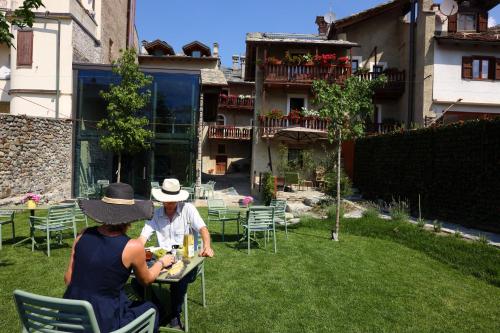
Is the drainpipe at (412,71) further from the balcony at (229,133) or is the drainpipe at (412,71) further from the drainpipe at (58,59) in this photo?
the drainpipe at (58,59)

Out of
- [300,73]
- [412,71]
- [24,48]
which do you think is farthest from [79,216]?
[412,71]

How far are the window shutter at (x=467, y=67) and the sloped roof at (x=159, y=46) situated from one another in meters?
19.4

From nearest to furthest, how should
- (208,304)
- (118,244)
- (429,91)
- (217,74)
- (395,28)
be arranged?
(118,244)
(208,304)
(217,74)
(429,91)
(395,28)

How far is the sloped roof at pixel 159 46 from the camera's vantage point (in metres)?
28.3

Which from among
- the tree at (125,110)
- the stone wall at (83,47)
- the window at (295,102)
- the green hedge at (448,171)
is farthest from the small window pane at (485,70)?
the stone wall at (83,47)

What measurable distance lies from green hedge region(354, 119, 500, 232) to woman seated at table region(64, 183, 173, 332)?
8.43m

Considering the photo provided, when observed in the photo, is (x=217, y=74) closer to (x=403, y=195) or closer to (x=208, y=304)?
(x=403, y=195)

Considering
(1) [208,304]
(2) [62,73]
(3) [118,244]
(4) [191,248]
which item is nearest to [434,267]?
(1) [208,304]

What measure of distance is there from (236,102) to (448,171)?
24257 mm

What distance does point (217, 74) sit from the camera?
1873 cm

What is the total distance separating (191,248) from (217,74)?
15.8 m

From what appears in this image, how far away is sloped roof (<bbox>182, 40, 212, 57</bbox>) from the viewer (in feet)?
92.8

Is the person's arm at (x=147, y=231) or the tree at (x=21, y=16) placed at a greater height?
the tree at (x=21, y=16)

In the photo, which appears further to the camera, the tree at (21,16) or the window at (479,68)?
the window at (479,68)
